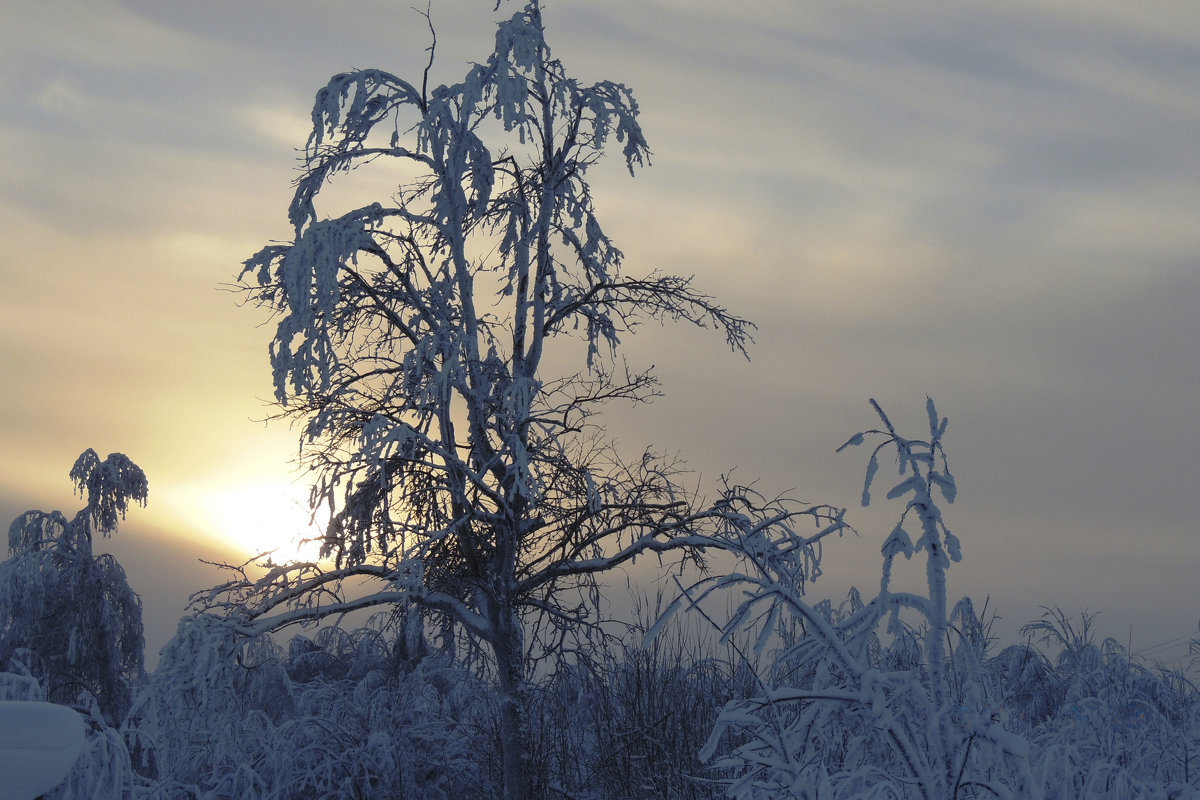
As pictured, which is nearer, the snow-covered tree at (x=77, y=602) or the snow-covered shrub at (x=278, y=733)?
the snow-covered shrub at (x=278, y=733)

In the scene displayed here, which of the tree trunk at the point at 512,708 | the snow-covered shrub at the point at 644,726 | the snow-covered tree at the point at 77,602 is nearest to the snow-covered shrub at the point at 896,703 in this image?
the snow-covered shrub at the point at 644,726

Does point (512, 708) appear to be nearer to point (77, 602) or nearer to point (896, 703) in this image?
point (896, 703)

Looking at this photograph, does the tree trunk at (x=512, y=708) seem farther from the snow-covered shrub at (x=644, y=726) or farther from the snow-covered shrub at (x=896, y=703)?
the snow-covered shrub at (x=896, y=703)

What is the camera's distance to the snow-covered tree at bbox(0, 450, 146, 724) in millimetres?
19984

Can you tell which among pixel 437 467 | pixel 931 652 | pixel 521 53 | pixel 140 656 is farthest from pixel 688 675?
pixel 140 656

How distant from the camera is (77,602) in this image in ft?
66.6

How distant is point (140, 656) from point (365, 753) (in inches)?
399

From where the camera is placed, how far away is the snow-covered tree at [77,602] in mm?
19984

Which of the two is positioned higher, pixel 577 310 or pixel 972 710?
pixel 577 310

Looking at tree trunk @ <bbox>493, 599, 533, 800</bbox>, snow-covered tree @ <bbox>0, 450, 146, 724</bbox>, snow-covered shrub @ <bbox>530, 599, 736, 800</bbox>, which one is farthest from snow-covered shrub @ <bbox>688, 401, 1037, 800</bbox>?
snow-covered tree @ <bbox>0, 450, 146, 724</bbox>

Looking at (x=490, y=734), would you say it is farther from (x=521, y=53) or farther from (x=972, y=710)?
(x=972, y=710)

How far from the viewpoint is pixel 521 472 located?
1259 cm

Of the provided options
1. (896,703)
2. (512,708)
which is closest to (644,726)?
(512,708)

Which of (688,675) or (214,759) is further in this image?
(214,759)
